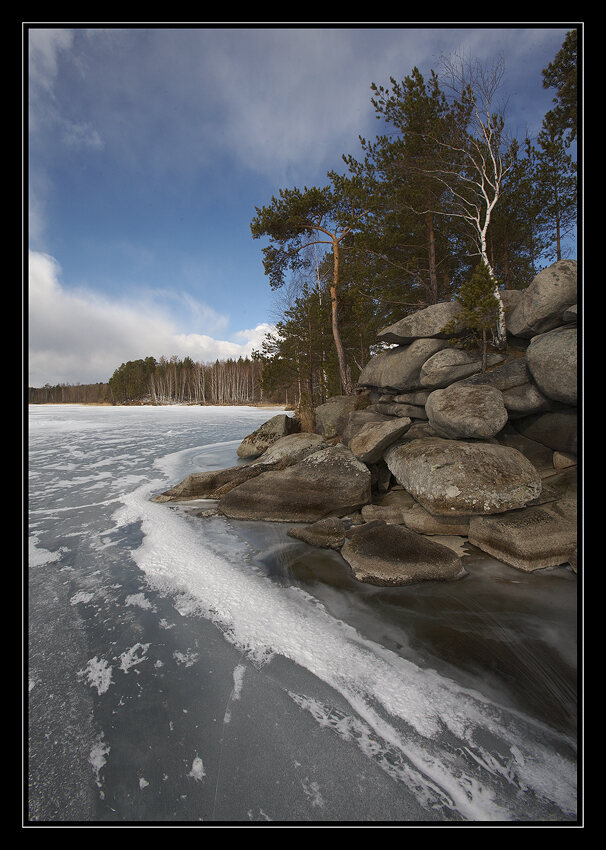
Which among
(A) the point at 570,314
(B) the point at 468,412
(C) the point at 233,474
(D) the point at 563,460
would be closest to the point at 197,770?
(B) the point at 468,412

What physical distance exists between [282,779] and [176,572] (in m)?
3.43

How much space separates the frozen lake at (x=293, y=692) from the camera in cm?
191

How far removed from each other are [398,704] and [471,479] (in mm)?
4066

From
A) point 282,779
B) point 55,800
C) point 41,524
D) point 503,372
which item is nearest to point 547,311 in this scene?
point 503,372

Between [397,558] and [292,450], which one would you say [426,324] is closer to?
[292,450]

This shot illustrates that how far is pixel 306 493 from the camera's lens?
7.34 meters

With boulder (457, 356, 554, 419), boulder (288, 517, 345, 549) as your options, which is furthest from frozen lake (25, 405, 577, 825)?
boulder (457, 356, 554, 419)

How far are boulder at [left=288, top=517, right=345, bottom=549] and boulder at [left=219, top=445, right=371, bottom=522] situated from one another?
0.82 meters

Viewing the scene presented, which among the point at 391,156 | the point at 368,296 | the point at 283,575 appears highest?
the point at 391,156

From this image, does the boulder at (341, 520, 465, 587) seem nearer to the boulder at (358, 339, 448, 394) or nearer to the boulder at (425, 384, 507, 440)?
the boulder at (425, 384, 507, 440)

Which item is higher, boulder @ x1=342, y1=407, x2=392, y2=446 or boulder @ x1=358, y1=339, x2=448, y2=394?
boulder @ x1=358, y1=339, x2=448, y2=394

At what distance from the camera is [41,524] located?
6.88m

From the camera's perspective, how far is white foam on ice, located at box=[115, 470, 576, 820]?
1978 mm
